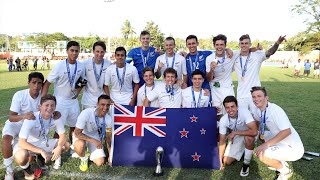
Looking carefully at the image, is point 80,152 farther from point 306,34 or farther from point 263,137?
point 306,34

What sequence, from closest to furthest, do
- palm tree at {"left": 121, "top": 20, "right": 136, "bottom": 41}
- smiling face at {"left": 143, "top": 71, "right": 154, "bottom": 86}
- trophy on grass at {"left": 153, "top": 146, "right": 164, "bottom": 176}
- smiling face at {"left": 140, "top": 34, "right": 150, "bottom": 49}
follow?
trophy on grass at {"left": 153, "top": 146, "right": 164, "bottom": 176} → smiling face at {"left": 143, "top": 71, "right": 154, "bottom": 86} → smiling face at {"left": 140, "top": 34, "right": 150, "bottom": 49} → palm tree at {"left": 121, "top": 20, "right": 136, "bottom": 41}

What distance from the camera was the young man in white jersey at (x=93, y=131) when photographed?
4.50 metres

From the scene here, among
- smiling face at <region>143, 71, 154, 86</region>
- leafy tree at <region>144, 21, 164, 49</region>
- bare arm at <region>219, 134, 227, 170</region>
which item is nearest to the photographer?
bare arm at <region>219, 134, 227, 170</region>

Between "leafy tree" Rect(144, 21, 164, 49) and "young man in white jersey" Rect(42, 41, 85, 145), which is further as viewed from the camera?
"leafy tree" Rect(144, 21, 164, 49)

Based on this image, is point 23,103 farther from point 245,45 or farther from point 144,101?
point 245,45

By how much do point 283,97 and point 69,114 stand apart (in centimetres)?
986

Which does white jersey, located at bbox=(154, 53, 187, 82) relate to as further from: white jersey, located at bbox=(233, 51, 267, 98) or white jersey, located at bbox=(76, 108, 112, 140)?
white jersey, located at bbox=(76, 108, 112, 140)

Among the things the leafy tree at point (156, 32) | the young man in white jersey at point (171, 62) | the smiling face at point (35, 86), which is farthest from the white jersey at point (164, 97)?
the leafy tree at point (156, 32)

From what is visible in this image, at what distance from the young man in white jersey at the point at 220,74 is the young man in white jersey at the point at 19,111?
9.77 ft

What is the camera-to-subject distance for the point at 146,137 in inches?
180

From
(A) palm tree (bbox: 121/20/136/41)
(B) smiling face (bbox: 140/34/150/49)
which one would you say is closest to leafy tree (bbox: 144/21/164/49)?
(A) palm tree (bbox: 121/20/136/41)

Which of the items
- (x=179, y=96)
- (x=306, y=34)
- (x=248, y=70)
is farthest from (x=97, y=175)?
(x=306, y=34)

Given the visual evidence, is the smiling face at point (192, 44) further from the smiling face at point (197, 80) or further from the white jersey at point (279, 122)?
the white jersey at point (279, 122)

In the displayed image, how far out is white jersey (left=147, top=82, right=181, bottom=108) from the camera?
16.9 ft
